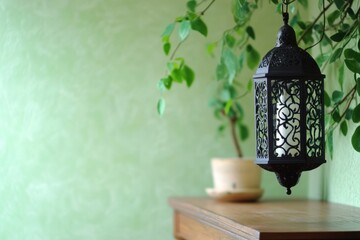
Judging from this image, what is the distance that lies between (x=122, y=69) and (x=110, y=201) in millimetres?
515

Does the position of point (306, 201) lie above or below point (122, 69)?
below

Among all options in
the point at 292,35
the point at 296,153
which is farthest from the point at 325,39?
the point at 296,153

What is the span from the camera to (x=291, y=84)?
1887 millimetres

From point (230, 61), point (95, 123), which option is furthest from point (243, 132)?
point (95, 123)

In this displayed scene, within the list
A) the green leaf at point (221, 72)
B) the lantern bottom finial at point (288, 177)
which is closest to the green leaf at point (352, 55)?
the lantern bottom finial at point (288, 177)

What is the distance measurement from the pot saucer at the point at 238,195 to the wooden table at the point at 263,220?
4 cm

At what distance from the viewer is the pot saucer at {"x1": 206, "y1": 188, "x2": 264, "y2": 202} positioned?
272 cm

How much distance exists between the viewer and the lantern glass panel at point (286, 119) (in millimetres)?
1879

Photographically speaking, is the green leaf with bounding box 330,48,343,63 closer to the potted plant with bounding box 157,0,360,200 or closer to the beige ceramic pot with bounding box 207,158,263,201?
the potted plant with bounding box 157,0,360,200

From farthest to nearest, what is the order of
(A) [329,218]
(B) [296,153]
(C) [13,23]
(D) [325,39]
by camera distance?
(C) [13,23] → (D) [325,39] → (A) [329,218] → (B) [296,153]

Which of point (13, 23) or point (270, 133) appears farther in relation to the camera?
point (13, 23)

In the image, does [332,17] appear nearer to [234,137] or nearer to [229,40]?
[229,40]

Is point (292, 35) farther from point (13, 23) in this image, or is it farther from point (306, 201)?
point (13, 23)

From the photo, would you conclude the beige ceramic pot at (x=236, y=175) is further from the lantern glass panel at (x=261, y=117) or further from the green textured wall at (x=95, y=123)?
the lantern glass panel at (x=261, y=117)
